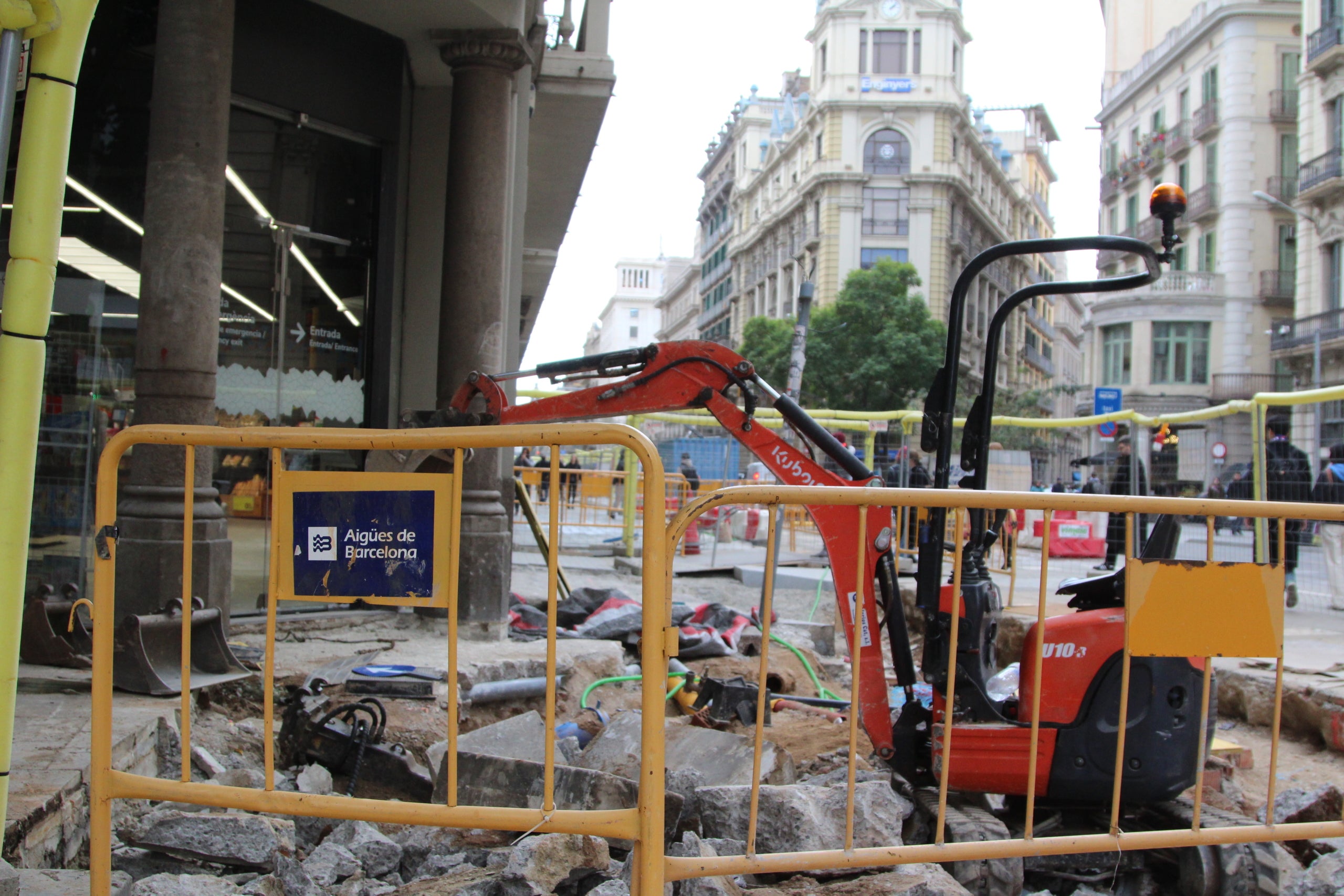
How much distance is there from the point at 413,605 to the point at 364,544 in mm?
281

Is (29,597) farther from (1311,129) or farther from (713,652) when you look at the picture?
(1311,129)

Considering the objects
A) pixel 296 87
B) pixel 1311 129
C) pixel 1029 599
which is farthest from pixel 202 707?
pixel 1311 129

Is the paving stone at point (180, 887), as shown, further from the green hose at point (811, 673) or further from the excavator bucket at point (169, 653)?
the green hose at point (811, 673)

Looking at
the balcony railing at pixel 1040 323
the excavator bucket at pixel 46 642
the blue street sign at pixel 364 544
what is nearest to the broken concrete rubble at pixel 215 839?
the blue street sign at pixel 364 544

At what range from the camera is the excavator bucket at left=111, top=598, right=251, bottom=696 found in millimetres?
4371

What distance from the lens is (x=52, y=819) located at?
3.00 metres

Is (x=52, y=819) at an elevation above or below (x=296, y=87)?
below

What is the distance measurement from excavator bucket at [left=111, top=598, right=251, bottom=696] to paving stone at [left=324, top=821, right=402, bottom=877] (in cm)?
133

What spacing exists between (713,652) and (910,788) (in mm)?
3030

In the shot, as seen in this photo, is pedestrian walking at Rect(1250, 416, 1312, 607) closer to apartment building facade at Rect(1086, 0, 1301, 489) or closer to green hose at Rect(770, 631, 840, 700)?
green hose at Rect(770, 631, 840, 700)

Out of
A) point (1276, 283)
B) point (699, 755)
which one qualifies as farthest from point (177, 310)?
point (1276, 283)

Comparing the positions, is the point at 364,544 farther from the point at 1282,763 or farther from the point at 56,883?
the point at 1282,763

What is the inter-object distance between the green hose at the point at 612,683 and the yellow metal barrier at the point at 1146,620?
99.1 inches

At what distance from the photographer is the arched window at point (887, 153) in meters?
55.0
